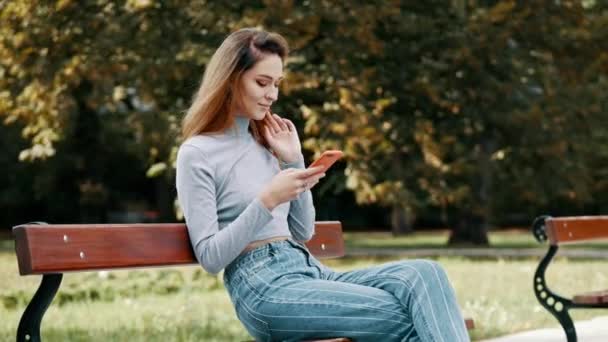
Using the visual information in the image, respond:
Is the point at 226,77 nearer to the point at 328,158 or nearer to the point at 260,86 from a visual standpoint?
the point at 260,86

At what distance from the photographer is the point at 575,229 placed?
6.72 metres

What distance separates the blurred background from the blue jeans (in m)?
8.57

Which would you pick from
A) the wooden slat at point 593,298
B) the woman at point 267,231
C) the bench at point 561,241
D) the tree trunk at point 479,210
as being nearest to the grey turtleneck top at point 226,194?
the woman at point 267,231

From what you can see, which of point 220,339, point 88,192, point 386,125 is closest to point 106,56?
point 386,125

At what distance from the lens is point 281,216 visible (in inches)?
163

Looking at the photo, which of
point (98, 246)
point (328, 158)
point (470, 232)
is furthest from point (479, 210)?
point (98, 246)

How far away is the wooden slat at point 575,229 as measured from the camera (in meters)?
6.42

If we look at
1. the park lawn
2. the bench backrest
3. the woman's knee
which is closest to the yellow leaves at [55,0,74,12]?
the park lawn

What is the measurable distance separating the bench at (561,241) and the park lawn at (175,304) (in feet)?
3.41

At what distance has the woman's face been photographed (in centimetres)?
410

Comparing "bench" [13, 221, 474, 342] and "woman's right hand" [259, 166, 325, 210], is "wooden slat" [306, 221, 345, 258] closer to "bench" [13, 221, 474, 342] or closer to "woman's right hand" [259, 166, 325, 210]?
"bench" [13, 221, 474, 342]

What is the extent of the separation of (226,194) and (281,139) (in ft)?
1.07

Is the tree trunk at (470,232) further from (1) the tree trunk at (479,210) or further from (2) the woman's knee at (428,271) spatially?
(2) the woman's knee at (428,271)

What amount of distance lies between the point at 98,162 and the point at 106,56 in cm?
1703
